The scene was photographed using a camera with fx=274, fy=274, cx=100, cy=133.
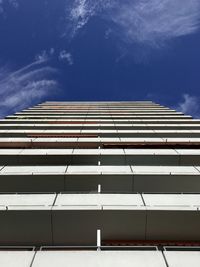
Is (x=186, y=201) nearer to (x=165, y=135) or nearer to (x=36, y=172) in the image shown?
(x=36, y=172)

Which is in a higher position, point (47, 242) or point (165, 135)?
point (165, 135)

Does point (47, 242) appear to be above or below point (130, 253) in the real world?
below

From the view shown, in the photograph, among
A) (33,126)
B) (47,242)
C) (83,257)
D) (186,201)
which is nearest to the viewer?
(83,257)

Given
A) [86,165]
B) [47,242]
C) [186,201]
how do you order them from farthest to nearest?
[86,165] < [186,201] < [47,242]

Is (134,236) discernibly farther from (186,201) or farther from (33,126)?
(33,126)

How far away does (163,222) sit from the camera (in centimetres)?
917

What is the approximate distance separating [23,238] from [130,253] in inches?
152

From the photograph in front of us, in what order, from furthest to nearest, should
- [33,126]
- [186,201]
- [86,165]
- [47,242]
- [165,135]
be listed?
[33,126], [165,135], [86,165], [186,201], [47,242]

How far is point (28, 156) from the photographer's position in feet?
49.1

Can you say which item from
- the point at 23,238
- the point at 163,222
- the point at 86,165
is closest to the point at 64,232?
the point at 23,238

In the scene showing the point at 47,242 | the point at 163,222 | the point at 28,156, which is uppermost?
the point at 28,156

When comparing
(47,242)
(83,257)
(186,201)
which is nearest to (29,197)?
(47,242)

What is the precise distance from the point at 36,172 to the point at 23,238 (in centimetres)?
386

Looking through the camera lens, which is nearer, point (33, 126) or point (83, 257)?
point (83, 257)
